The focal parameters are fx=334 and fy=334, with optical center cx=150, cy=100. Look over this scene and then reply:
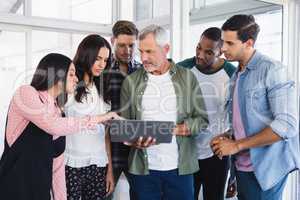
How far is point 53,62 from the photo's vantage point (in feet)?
5.16

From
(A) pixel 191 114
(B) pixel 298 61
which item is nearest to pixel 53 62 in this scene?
(A) pixel 191 114

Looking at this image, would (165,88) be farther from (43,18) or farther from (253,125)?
(43,18)

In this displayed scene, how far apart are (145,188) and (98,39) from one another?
852mm

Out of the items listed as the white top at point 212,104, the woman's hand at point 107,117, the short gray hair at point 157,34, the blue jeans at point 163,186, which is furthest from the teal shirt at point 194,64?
the blue jeans at point 163,186

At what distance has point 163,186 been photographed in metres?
1.83

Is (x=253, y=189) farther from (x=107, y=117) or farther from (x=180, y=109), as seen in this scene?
(x=107, y=117)

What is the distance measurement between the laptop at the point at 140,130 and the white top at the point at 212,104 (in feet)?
1.82

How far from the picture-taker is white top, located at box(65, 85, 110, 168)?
1.81 meters

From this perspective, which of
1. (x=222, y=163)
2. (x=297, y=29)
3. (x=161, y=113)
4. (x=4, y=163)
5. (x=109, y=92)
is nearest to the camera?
(x=4, y=163)

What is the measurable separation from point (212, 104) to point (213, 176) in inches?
18.2

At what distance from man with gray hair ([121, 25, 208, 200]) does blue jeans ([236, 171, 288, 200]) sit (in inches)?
10.1

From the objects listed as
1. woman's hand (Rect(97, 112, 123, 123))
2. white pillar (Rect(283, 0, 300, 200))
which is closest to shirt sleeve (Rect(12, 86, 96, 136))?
woman's hand (Rect(97, 112, 123, 123))

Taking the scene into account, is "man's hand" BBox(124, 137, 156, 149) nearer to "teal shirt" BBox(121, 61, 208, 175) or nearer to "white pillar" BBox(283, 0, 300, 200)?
"teal shirt" BBox(121, 61, 208, 175)

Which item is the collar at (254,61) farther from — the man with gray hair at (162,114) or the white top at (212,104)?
the white top at (212,104)
